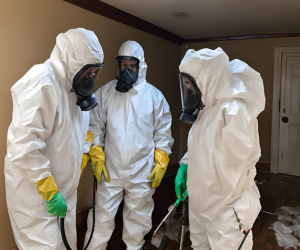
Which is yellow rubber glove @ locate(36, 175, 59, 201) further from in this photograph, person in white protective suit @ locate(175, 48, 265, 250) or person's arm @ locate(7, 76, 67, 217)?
person in white protective suit @ locate(175, 48, 265, 250)

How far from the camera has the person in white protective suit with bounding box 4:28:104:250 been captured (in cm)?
134

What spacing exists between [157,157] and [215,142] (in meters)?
0.81

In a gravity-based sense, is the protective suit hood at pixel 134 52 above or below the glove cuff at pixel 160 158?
above

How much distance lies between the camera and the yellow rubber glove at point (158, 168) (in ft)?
6.98

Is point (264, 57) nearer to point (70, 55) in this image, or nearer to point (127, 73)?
point (127, 73)

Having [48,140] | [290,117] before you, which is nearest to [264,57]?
[290,117]

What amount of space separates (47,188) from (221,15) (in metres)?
2.66

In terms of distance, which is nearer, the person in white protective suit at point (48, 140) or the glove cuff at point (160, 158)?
the person in white protective suit at point (48, 140)

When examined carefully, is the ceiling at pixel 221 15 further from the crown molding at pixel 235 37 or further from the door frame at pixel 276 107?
the door frame at pixel 276 107

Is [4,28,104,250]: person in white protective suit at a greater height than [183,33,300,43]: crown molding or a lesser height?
lesser

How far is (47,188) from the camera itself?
138 cm

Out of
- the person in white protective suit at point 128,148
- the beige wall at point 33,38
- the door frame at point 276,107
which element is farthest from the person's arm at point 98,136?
the door frame at point 276,107

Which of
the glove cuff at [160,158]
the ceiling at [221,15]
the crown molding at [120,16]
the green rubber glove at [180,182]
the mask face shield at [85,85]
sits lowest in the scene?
the green rubber glove at [180,182]

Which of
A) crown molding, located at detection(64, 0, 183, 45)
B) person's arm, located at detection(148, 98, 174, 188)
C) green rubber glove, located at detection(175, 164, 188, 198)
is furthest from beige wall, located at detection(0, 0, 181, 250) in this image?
green rubber glove, located at detection(175, 164, 188, 198)
